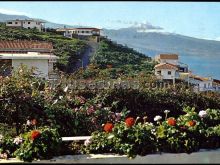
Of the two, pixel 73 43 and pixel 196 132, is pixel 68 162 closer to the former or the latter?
pixel 196 132

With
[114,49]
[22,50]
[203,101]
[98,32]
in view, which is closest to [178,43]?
[98,32]

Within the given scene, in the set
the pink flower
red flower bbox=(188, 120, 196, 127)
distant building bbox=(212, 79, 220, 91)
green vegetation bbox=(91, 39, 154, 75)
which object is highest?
red flower bbox=(188, 120, 196, 127)

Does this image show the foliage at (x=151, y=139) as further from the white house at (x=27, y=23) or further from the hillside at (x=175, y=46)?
the hillside at (x=175, y=46)

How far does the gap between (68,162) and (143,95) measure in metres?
7.08

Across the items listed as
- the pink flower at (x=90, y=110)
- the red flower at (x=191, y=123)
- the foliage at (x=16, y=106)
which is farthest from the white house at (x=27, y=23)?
the red flower at (x=191, y=123)

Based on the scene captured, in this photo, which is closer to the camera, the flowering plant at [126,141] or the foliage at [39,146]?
the foliage at [39,146]

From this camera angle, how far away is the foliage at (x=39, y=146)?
17.3 ft

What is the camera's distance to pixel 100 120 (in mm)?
8672

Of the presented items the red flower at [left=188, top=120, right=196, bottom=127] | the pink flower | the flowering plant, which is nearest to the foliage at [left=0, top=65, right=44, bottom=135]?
the pink flower

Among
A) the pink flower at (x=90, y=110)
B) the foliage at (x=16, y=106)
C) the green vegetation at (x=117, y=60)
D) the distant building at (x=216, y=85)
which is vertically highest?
the foliage at (x=16, y=106)

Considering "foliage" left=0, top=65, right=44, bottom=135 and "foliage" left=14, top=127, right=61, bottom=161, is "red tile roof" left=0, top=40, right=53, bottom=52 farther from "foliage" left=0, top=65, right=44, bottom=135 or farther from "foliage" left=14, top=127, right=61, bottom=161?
"foliage" left=14, top=127, right=61, bottom=161

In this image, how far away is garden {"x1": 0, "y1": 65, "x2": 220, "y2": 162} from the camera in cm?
547

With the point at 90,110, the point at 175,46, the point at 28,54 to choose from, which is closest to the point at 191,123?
the point at 90,110

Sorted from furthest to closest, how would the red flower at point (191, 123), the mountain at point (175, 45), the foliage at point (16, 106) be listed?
the mountain at point (175, 45)
the foliage at point (16, 106)
the red flower at point (191, 123)
